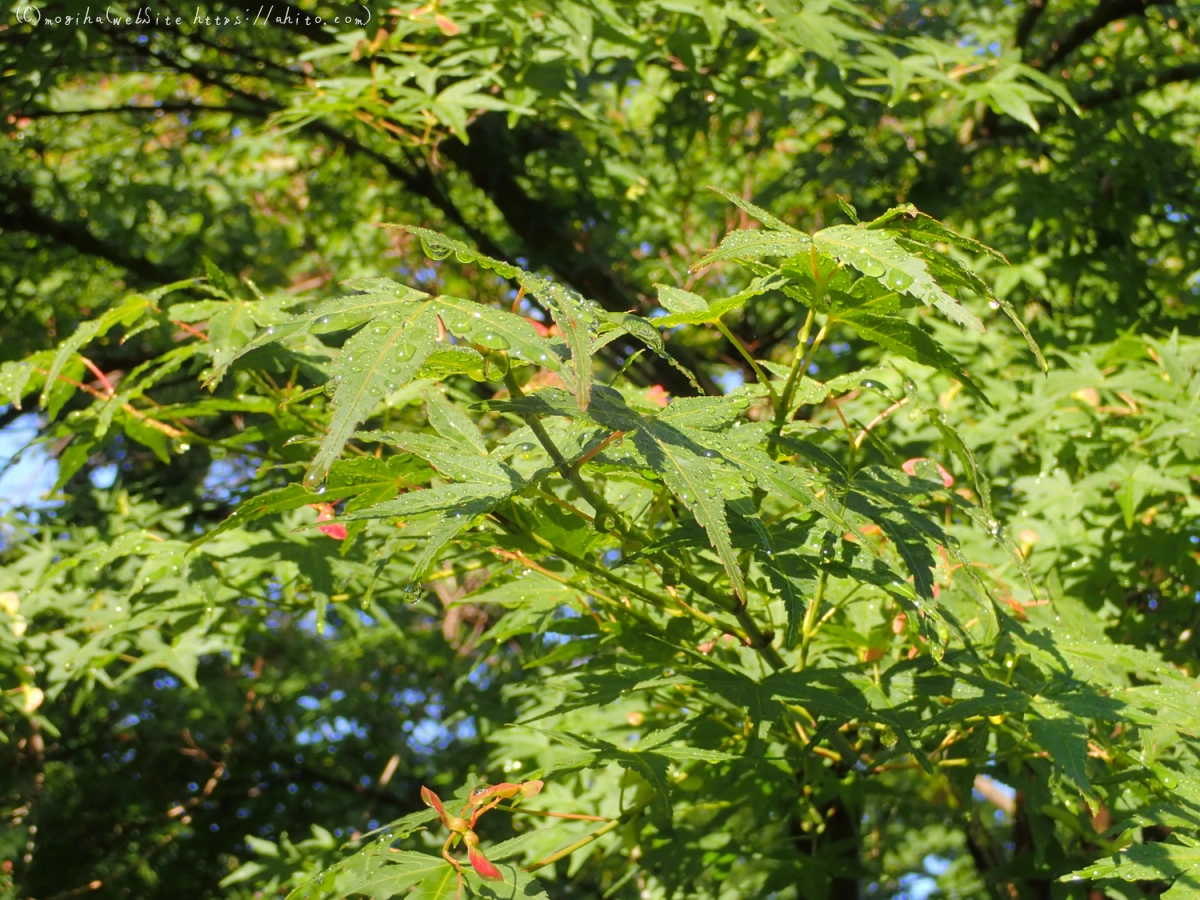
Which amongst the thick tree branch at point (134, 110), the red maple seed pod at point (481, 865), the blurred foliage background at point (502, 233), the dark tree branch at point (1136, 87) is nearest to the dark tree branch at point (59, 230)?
the blurred foliage background at point (502, 233)

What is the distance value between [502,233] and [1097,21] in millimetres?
2550

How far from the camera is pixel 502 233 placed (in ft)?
15.3

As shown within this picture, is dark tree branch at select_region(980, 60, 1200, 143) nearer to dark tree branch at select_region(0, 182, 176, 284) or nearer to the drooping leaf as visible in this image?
the drooping leaf

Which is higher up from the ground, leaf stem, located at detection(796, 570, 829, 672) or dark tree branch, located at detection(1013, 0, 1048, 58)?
dark tree branch, located at detection(1013, 0, 1048, 58)

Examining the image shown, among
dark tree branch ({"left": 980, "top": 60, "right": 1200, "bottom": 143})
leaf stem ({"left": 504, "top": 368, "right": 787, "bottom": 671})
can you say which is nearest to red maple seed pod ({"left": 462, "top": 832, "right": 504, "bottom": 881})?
leaf stem ({"left": 504, "top": 368, "right": 787, "bottom": 671})

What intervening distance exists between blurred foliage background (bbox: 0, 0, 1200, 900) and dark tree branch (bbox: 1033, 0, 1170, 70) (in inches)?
0.6

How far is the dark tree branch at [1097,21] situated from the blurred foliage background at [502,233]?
15 millimetres

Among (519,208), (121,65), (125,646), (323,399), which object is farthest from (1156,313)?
(121,65)

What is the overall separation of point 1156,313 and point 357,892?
119 inches

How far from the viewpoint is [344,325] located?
94cm

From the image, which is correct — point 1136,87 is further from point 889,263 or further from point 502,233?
point 889,263

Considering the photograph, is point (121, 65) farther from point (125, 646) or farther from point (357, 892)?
point (357, 892)

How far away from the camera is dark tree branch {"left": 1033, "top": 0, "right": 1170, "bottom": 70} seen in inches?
129

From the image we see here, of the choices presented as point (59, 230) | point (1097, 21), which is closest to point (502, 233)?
point (59, 230)
